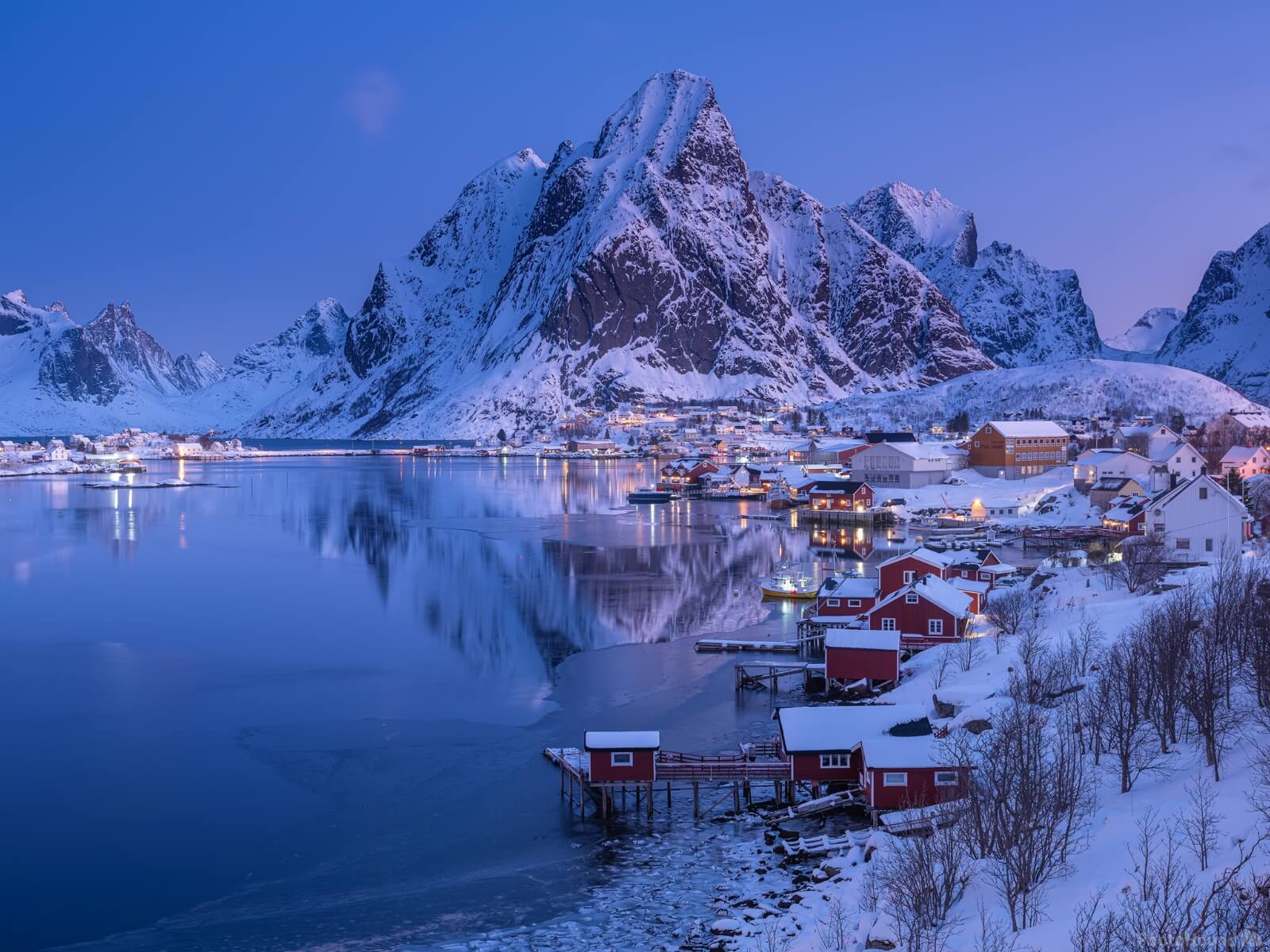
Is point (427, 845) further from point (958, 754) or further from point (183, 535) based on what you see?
point (183, 535)

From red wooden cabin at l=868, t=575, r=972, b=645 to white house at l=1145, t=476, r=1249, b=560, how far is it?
507 inches

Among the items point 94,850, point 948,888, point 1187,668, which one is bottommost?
point 94,850

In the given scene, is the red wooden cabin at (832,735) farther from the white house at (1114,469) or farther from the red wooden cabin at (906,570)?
the white house at (1114,469)

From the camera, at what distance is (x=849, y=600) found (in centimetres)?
3256

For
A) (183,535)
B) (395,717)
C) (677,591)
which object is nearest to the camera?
(395,717)

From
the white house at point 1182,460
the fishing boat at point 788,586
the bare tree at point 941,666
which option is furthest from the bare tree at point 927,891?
the white house at point 1182,460

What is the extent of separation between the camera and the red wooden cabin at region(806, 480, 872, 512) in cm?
6738

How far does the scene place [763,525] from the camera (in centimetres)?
6431

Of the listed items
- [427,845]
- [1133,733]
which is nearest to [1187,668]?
[1133,733]

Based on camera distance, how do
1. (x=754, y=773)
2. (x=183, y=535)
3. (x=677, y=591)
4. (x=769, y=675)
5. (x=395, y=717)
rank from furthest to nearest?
(x=183, y=535)
(x=677, y=591)
(x=769, y=675)
(x=395, y=717)
(x=754, y=773)

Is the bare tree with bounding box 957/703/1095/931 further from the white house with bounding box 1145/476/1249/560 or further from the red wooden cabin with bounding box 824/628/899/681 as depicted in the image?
the white house with bounding box 1145/476/1249/560

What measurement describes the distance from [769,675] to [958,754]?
990 centimetres

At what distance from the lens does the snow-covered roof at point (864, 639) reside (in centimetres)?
2655

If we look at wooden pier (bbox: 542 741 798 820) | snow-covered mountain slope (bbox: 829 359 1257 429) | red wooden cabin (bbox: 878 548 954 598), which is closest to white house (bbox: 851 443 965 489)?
red wooden cabin (bbox: 878 548 954 598)
